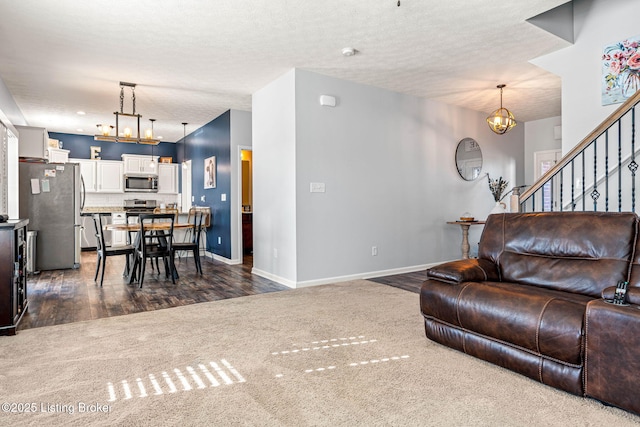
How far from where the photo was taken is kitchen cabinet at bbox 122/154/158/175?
9.08 metres

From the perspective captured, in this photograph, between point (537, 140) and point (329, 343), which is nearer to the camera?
point (329, 343)

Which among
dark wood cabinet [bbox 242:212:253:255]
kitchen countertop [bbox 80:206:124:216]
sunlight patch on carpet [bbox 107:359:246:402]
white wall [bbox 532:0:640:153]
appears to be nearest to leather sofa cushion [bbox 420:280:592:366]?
sunlight patch on carpet [bbox 107:359:246:402]

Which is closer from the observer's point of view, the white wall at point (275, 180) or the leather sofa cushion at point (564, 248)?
the leather sofa cushion at point (564, 248)

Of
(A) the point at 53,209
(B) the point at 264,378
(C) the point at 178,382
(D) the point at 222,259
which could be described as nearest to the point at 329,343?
(B) the point at 264,378

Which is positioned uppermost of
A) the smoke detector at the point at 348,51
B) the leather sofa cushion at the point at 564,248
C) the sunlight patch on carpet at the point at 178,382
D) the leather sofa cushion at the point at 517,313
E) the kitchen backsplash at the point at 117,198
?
the smoke detector at the point at 348,51

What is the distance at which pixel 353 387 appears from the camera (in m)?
2.09

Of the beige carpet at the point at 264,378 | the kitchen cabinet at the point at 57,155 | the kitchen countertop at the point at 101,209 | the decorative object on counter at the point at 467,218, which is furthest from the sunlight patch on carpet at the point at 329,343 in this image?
the kitchen cabinet at the point at 57,155

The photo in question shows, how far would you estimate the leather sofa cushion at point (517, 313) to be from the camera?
6.26ft

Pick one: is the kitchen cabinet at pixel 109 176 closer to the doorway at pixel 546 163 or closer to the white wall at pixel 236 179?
the white wall at pixel 236 179

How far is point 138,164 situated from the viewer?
9211 mm

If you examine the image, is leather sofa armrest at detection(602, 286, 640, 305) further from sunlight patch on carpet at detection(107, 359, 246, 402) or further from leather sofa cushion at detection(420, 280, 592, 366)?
sunlight patch on carpet at detection(107, 359, 246, 402)

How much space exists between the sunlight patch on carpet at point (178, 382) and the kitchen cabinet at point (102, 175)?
7941mm

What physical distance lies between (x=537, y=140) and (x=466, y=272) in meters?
6.20

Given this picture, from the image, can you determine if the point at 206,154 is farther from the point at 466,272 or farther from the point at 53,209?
the point at 466,272
